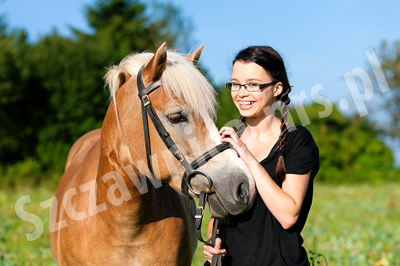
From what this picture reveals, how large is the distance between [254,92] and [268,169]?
0.43 metres

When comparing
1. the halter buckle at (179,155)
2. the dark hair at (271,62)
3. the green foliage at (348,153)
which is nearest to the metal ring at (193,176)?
the halter buckle at (179,155)

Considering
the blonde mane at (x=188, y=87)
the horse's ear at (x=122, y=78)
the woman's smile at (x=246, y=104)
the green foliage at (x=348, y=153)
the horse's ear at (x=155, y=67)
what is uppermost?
the horse's ear at (x=122, y=78)

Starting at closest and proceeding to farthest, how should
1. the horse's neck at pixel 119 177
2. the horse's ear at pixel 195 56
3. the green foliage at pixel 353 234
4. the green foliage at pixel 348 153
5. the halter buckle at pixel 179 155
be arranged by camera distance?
the halter buckle at pixel 179 155, the horse's neck at pixel 119 177, the horse's ear at pixel 195 56, the green foliage at pixel 353 234, the green foliage at pixel 348 153

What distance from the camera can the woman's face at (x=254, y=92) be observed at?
A: 6.15ft

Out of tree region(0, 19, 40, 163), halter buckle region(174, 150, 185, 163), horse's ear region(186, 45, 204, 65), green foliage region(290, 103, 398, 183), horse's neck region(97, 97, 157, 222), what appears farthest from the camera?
green foliage region(290, 103, 398, 183)

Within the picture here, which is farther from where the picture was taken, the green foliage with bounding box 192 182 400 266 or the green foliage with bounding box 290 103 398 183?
the green foliage with bounding box 290 103 398 183

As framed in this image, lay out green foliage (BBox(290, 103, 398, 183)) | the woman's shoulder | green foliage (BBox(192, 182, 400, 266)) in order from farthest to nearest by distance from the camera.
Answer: green foliage (BBox(290, 103, 398, 183)) → green foliage (BBox(192, 182, 400, 266)) → the woman's shoulder

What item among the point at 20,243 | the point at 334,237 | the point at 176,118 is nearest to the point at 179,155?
the point at 176,118

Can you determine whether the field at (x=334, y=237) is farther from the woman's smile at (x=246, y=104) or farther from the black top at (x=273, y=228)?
the woman's smile at (x=246, y=104)

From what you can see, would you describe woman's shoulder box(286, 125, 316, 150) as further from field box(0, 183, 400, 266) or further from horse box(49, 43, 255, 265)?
field box(0, 183, 400, 266)

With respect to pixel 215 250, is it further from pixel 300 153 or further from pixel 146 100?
pixel 146 100

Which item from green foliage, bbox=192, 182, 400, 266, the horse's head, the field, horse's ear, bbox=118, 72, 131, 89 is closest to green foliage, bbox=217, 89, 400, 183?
green foliage, bbox=192, 182, 400, 266

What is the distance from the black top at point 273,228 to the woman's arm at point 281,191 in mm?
56

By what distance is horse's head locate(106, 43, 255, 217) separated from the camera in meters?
1.78
